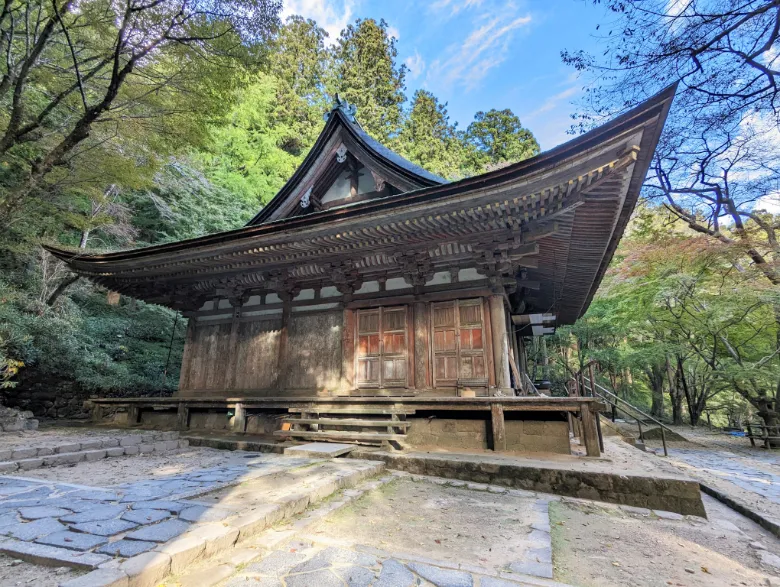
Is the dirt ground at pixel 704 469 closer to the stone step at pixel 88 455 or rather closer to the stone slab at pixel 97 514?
the stone slab at pixel 97 514

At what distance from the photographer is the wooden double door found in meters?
7.66

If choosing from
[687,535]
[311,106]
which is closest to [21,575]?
[687,535]

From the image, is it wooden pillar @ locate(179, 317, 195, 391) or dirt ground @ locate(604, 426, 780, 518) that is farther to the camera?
wooden pillar @ locate(179, 317, 195, 391)

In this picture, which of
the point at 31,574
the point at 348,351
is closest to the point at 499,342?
the point at 348,351

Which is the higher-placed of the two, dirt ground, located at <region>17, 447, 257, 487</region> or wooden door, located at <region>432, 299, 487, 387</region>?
wooden door, located at <region>432, 299, 487, 387</region>

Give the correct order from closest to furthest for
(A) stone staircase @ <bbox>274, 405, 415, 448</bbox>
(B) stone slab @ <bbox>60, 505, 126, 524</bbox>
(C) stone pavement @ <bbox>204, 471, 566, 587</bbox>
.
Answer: (C) stone pavement @ <bbox>204, 471, 566, 587</bbox> → (B) stone slab @ <bbox>60, 505, 126, 524</bbox> → (A) stone staircase @ <bbox>274, 405, 415, 448</bbox>

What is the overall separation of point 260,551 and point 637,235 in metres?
17.8

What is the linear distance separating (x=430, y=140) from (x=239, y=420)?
82.7 ft

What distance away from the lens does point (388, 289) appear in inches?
344

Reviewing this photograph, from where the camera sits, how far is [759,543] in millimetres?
3914

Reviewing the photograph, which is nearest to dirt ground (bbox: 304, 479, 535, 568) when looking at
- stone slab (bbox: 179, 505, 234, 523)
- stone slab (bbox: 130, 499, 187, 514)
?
stone slab (bbox: 179, 505, 234, 523)

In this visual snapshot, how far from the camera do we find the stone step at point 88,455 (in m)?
5.17

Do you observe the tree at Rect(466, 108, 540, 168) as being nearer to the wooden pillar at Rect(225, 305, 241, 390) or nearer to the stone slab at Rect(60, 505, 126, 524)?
the wooden pillar at Rect(225, 305, 241, 390)

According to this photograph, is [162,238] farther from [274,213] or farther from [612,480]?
[612,480]
